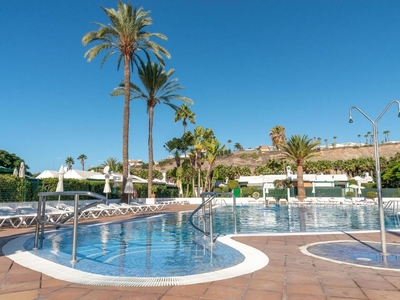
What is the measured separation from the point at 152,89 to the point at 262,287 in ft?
72.1

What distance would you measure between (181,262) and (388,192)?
112 ft

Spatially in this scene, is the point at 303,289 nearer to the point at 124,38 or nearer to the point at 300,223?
the point at 300,223

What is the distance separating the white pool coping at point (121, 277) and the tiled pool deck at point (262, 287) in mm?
135

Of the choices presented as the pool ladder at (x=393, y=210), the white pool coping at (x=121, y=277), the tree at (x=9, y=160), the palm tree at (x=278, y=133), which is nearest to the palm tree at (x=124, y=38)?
the white pool coping at (x=121, y=277)

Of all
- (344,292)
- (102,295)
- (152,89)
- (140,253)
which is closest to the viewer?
(102,295)

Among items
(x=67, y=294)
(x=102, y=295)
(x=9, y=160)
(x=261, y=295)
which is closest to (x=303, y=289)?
(x=261, y=295)

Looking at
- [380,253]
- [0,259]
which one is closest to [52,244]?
[0,259]

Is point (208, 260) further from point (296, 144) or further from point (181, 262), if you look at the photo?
point (296, 144)

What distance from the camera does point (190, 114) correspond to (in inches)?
1518

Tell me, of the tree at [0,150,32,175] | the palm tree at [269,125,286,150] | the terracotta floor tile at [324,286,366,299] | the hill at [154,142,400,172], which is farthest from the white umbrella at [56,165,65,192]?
the hill at [154,142,400,172]

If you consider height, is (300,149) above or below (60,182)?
above

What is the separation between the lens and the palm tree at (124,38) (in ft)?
62.6

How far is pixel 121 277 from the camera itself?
4.01 m

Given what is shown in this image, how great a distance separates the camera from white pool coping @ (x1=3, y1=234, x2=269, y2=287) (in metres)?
3.76
